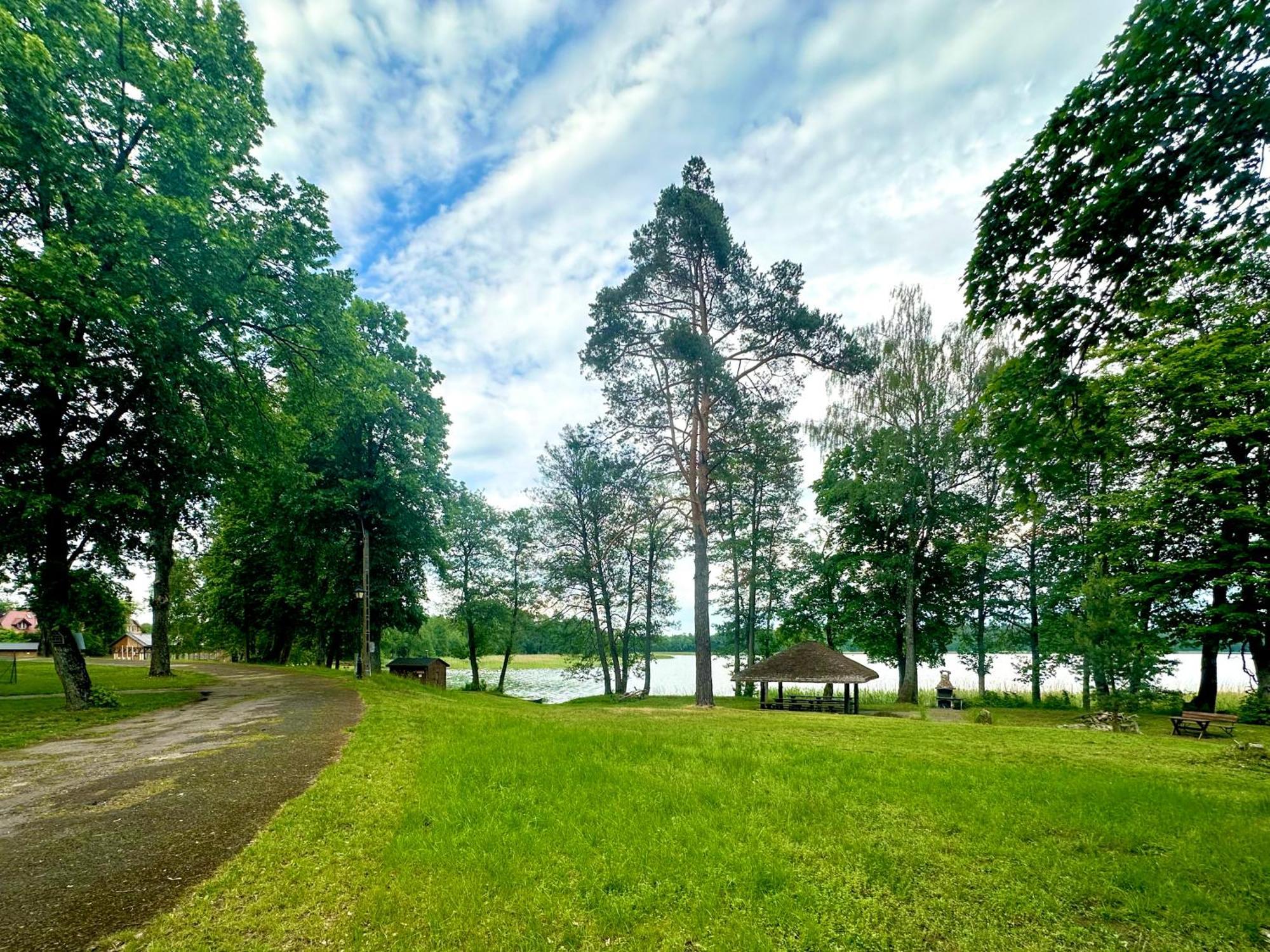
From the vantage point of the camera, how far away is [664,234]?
55.3 ft

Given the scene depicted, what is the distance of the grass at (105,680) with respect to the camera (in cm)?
1542

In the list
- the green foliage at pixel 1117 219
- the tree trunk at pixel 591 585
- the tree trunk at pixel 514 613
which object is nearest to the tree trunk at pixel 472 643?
the tree trunk at pixel 514 613

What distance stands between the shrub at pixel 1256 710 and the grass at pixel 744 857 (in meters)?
12.2

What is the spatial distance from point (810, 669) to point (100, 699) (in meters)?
21.5

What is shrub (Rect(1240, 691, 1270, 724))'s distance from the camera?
1515cm

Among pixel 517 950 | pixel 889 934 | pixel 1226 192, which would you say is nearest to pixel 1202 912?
pixel 889 934

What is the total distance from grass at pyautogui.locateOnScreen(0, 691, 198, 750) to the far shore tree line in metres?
0.93

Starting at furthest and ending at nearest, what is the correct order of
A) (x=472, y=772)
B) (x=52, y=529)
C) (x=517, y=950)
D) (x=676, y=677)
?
(x=676, y=677), (x=52, y=529), (x=472, y=772), (x=517, y=950)

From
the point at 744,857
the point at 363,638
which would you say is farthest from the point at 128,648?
the point at 744,857

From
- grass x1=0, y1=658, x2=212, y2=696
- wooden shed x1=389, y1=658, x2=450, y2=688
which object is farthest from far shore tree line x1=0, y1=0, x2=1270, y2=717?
wooden shed x1=389, y1=658, x2=450, y2=688

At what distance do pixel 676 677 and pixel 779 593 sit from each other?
2717cm

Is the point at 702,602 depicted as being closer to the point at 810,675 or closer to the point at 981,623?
the point at 810,675

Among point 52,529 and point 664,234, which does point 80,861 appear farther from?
point 664,234

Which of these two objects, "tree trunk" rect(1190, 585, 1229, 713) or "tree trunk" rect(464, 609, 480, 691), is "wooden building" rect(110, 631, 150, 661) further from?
"tree trunk" rect(1190, 585, 1229, 713)
